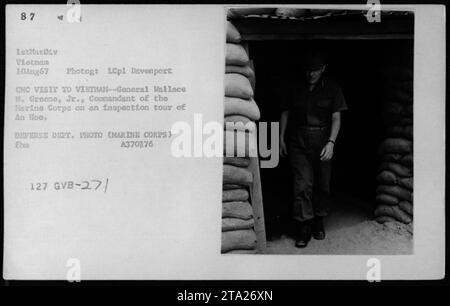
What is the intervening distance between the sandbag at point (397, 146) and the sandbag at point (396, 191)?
0.10 meters

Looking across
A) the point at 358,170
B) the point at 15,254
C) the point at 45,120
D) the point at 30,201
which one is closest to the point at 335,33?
the point at 358,170

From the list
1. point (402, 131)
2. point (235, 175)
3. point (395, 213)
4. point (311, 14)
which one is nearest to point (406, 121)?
point (402, 131)

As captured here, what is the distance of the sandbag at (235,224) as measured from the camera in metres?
1.31

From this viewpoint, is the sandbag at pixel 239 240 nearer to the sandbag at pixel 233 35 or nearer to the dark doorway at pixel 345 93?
the dark doorway at pixel 345 93

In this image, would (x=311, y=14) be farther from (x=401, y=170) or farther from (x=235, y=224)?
(x=235, y=224)

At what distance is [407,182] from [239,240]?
480 mm

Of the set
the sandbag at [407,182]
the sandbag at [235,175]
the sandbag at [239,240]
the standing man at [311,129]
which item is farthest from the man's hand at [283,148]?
the sandbag at [407,182]

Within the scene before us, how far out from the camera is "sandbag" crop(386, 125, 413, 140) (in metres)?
1.33

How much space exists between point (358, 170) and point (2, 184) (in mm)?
948

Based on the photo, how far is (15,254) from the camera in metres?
1.32

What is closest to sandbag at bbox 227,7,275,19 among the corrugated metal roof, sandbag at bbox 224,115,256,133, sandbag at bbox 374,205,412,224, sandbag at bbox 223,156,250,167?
the corrugated metal roof

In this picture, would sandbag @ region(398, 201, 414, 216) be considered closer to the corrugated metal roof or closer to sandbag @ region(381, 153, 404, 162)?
sandbag @ region(381, 153, 404, 162)
